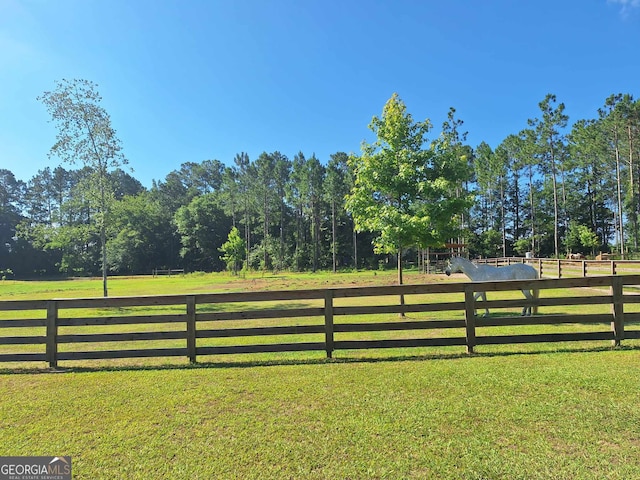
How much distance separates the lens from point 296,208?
68.1 metres

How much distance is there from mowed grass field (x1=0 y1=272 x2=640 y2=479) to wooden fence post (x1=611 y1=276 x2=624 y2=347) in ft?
0.99

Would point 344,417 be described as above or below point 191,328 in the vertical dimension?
below

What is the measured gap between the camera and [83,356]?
630 centimetres

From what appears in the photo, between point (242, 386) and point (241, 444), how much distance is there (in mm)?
1582

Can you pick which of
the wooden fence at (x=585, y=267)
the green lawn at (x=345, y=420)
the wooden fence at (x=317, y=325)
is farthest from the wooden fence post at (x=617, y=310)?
the wooden fence at (x=585, y=267)

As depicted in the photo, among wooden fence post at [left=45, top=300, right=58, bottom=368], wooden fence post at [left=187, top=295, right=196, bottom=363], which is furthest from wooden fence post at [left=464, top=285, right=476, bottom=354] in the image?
wooden fence post at [left=45, top=300, right=58, bottom=368]

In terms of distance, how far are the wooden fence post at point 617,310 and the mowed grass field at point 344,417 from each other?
301mm

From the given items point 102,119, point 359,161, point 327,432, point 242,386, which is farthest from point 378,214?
point 102,119

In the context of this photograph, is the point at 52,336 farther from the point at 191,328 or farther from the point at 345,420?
the point at 345,420

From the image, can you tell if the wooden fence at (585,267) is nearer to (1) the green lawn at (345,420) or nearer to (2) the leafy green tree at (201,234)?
(1) the green lawn at (345,420)

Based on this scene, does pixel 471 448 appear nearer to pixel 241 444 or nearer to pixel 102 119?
pixel 241 444

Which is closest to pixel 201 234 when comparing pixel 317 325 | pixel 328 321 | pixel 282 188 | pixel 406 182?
pixel 282 188

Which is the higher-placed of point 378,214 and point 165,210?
point 165,210

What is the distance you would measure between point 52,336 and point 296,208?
204 ft
